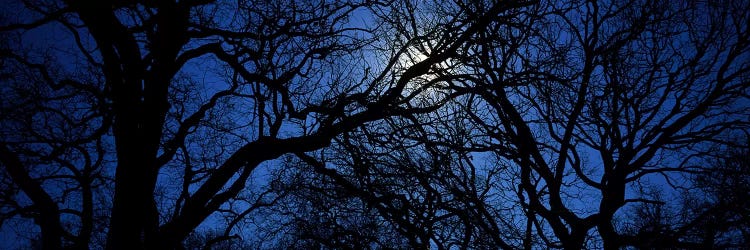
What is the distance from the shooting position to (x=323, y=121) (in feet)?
19.4

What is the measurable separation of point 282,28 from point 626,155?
5.32 m

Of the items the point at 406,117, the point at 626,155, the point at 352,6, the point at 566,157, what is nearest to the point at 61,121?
the point at 352,6

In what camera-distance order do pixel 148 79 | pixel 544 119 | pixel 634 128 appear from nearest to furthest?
pixel 148 79 < pixel 544 119 < pixel 634 128

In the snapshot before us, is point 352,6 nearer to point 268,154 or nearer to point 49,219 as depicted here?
point 268,154

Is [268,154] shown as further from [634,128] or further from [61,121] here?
[634,128]

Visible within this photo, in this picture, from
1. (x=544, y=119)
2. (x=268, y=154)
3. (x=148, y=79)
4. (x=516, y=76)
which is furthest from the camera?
(x=544, y=119)

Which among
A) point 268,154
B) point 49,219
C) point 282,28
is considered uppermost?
point 282,28

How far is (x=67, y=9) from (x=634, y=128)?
25.9 feet

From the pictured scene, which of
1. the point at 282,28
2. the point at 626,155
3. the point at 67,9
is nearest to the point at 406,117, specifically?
the point at 282,28

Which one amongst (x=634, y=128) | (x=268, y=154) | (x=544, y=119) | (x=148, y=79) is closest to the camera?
(x=148, y=79)

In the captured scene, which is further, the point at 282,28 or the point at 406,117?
the point at 282,28

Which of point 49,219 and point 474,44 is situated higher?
point 474,44

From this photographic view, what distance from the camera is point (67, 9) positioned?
16.9 feet

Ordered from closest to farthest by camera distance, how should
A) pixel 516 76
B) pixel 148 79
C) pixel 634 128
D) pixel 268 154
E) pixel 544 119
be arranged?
pixel 516 76
pixel 148 79
pixel 268 154
pixel 544 119
pixel 634 128
